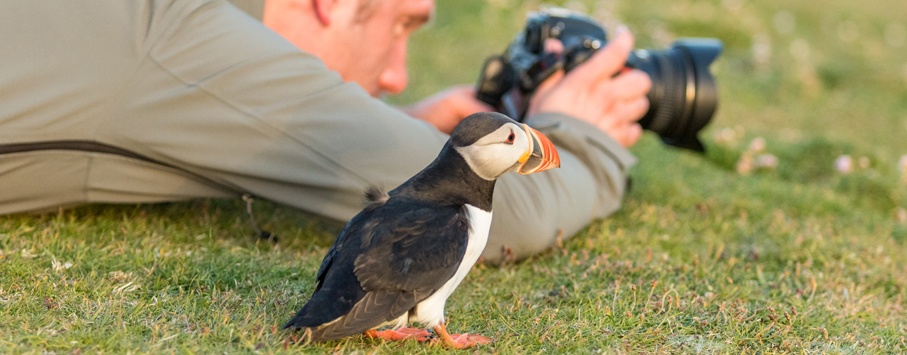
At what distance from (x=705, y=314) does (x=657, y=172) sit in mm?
2685

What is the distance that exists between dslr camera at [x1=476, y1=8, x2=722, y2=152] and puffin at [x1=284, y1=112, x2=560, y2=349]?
1.73m

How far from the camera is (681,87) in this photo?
14.7 ft

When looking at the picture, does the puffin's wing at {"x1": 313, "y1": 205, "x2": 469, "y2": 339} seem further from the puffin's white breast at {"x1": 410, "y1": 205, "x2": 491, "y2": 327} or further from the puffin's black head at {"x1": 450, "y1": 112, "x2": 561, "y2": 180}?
the puffin's black head at {"x1": 450, "y1": 112, "x2": 561, "y2": 180}

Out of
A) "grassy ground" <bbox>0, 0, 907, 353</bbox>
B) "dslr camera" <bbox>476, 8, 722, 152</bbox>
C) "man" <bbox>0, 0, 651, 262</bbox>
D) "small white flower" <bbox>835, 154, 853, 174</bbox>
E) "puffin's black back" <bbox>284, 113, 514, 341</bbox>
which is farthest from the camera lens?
"small white flower" <bbox>835, 154, 853, 174</bbox>

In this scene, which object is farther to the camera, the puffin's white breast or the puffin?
the puffin's white breast

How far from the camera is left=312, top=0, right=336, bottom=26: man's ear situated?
396 centimetres

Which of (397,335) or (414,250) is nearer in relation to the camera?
(414,250)

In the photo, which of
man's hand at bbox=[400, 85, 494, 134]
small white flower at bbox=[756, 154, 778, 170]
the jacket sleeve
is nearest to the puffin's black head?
the jacket sleeve

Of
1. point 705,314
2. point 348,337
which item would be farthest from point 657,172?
point 348,337

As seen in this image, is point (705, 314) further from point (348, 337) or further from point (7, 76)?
point (7, 76)

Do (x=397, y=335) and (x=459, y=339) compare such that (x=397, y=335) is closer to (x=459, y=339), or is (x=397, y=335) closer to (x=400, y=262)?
(x=459, y=339)

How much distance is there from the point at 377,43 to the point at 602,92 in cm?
105

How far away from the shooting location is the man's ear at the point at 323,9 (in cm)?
396

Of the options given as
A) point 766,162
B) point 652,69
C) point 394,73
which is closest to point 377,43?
point 394,73
